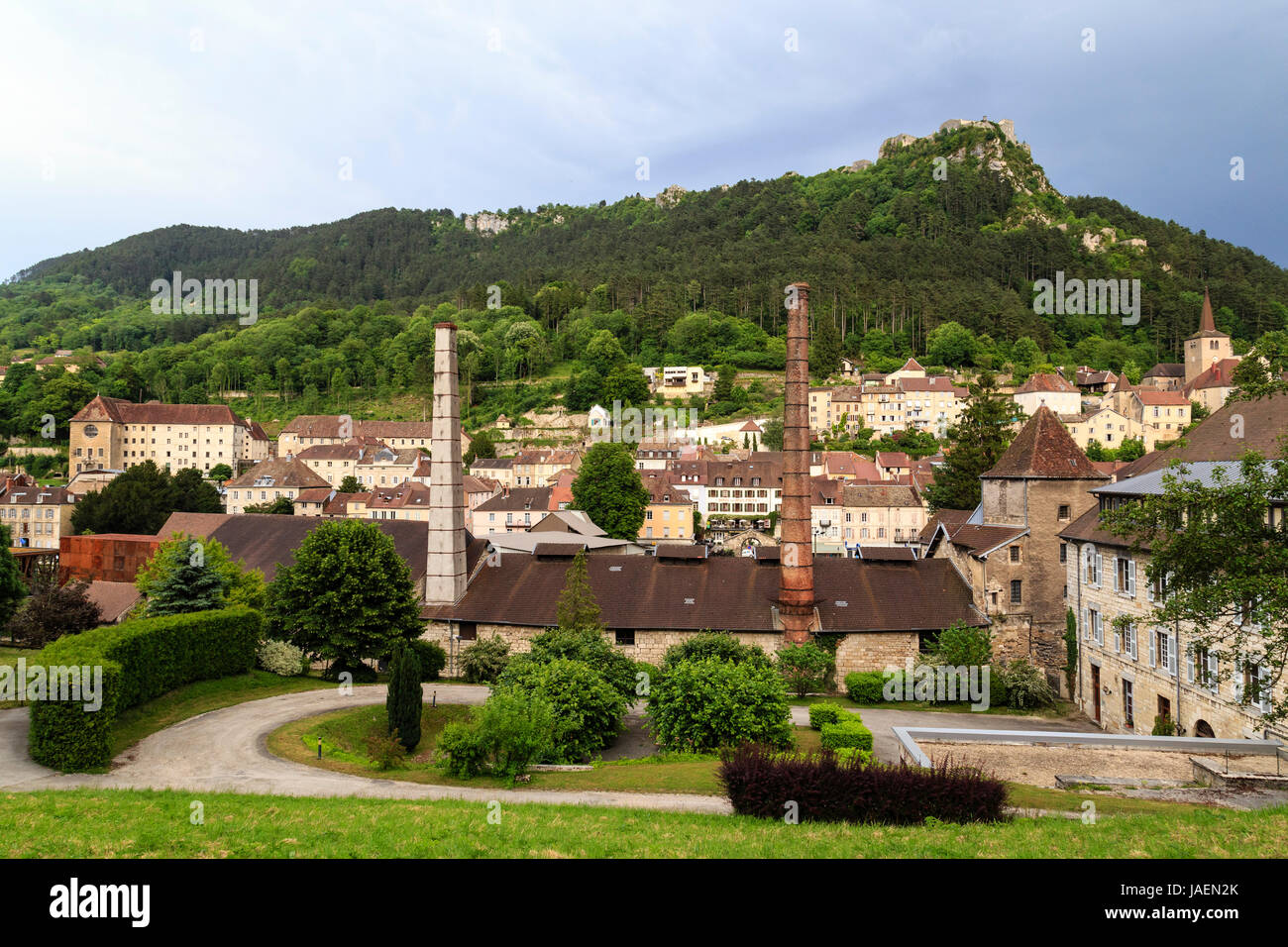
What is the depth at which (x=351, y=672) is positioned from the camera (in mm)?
31375

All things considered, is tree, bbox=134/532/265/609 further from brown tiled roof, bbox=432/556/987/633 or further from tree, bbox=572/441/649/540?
tree, bbox=572/441/649/540

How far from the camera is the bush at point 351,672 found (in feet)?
103

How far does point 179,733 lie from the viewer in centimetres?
2275

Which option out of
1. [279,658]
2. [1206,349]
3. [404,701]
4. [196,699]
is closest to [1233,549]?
[404,701]

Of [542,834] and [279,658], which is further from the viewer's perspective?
[279,658]

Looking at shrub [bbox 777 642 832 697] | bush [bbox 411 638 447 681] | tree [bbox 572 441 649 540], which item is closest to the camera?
shrub [bbox 777 642 832 697]

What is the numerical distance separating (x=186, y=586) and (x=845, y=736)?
84.8ft

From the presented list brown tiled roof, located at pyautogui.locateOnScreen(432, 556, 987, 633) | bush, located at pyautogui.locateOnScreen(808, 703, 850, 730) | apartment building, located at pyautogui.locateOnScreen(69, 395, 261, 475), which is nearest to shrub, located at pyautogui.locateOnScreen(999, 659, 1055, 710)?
brown tiled roof, located at pyautogui.locateOnScreen(432, 556, 987, 633)

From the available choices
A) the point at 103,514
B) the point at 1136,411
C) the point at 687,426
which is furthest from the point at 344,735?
the point at 1136,411

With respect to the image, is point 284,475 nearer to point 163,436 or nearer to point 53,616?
point 163,436

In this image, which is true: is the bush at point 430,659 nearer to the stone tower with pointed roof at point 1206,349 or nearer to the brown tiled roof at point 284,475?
the brown tiled roof at point 284,475

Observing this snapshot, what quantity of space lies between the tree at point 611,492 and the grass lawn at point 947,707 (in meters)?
39.8

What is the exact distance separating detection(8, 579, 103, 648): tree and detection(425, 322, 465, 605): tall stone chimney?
14307 mm

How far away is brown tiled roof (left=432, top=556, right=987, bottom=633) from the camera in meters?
32.5
